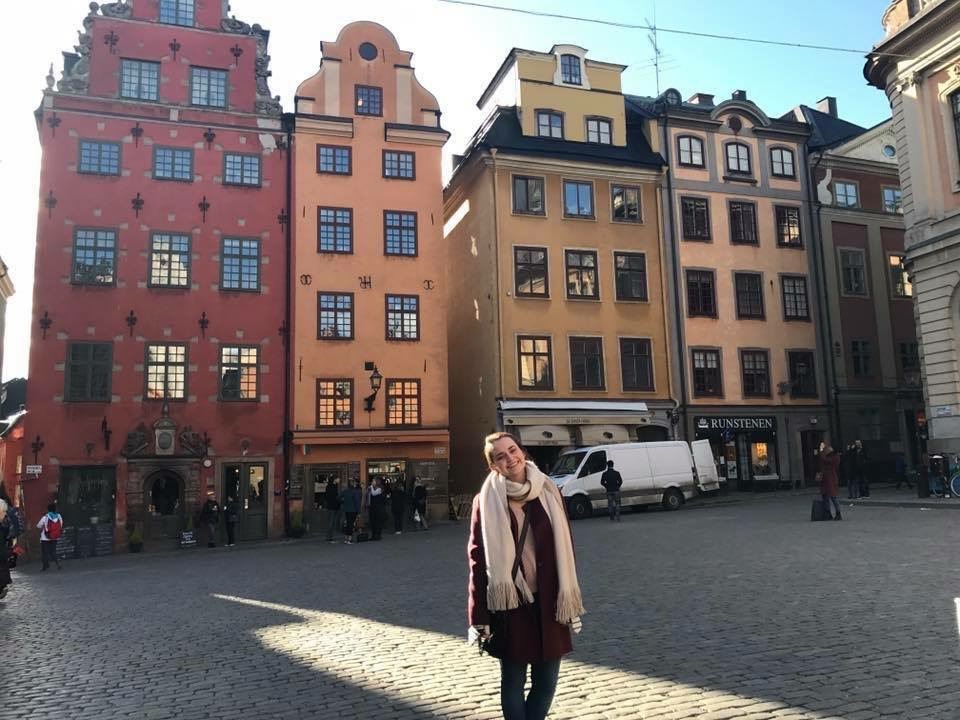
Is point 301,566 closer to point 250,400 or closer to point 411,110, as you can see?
point 250,400

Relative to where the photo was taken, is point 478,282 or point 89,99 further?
point 478,282

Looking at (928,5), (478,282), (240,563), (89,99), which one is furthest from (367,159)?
(928,5)

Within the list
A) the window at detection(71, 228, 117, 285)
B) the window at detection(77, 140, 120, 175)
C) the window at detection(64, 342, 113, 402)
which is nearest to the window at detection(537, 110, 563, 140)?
the window at detection(77, 140, 120, 175)

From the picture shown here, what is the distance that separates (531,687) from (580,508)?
2179 centimetres

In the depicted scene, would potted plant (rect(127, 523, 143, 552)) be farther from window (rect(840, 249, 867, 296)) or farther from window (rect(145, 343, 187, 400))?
window (rect(840, 249, 867, 296))

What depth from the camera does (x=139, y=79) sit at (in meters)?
27.7

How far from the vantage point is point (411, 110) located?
30.8 meters

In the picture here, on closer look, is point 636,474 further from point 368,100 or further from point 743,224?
point 368,100

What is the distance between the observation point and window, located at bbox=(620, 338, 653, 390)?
107ft

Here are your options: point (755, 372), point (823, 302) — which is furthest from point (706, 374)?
point (823, 302)

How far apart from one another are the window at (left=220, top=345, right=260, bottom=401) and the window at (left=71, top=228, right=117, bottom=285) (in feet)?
14.8

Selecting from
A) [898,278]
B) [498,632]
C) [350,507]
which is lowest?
[350,507]

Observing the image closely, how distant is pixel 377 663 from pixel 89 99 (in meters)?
25.7

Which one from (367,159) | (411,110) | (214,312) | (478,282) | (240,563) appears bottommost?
(240,563)
